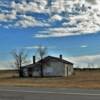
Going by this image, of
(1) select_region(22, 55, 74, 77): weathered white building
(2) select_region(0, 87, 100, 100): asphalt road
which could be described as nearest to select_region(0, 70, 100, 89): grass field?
(2) select_region(0, 87, 100, 100): asphalt road

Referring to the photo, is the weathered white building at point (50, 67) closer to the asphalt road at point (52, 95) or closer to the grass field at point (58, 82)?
the grass field at point (58, 82)

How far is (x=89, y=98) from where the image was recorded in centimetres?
1755

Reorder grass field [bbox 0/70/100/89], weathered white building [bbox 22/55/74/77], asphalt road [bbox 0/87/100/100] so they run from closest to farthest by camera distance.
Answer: asphalt road [bbox 0/87/100/100] < grass field [bbox 0/70/100/89] < weathered white building [bbox 22/55/74/77]

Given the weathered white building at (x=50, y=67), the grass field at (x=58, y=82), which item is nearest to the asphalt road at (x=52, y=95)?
the grass field at (x=58, y=82)

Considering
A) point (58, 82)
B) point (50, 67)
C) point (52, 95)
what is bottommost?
point (50, 67)

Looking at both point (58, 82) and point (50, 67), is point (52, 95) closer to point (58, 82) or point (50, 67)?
point (58, 82)

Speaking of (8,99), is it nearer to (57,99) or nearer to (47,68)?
(57,99)

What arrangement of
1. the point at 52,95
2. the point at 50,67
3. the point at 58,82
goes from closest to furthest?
the point at 52,95
the point at 58,82
the point at 50,67

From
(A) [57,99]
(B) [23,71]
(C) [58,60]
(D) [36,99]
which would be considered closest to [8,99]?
(D) [36,99]

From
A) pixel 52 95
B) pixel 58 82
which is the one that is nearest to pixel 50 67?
pixel 58 82

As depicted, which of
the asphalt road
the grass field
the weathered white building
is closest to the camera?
the asphalt road

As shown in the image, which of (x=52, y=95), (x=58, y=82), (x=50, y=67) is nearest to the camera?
(x=52, y=95)

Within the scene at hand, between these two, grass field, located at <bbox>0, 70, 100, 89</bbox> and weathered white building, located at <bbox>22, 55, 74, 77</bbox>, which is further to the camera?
weathered white building, located at <bbox>22, 55, 74, 77</bbox>

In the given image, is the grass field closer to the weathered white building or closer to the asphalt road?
the asphalt road
